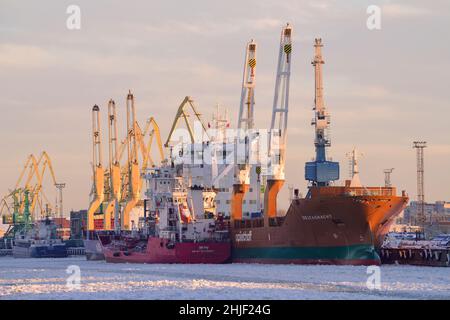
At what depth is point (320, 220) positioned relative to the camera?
78.1 m

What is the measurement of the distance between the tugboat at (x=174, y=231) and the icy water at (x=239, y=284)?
10.5 m

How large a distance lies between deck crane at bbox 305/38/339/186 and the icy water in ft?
33.6

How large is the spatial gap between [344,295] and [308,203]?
26.6 m

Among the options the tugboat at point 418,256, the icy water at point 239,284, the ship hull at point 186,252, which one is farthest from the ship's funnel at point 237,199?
the icy water at point 239,284

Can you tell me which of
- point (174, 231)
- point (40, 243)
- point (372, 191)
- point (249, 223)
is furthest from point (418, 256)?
point (40, 243)

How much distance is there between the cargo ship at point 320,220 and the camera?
76.6 meters

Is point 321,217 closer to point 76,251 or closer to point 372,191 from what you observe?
point 372,191

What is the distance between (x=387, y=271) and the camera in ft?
235

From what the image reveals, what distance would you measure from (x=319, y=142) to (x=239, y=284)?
28388 mm

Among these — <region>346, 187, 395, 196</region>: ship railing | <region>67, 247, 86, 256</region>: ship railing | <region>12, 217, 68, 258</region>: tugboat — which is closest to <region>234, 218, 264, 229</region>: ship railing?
<region>346, 187, 395, 196</region>: ship railing

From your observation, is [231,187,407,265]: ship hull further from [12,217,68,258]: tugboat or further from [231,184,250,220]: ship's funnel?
[12,217,68,258]: tugboat

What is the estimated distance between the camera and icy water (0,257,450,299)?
52.3m

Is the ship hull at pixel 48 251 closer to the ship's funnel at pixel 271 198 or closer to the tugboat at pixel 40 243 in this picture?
the tugboat at pixel 40 243
